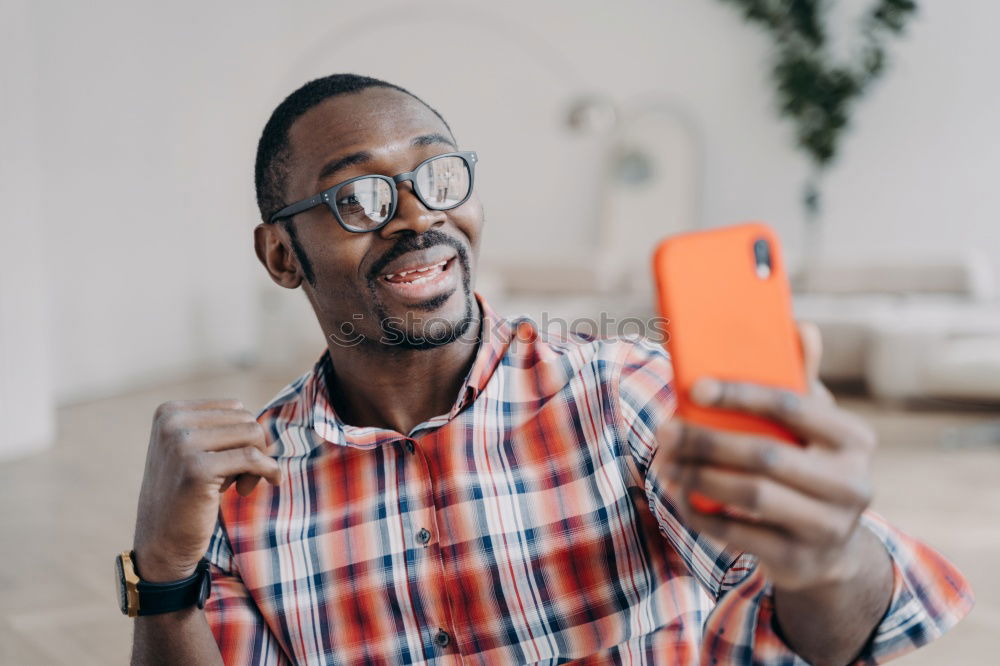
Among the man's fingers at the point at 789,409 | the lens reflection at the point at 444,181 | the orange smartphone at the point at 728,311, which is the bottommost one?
the man's fingers at the point at 789,409

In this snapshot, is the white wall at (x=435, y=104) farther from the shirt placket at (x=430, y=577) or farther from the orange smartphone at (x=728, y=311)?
the orange smartphone at (x=728, y=311)

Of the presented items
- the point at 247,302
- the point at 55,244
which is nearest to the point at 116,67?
the point at 55,244

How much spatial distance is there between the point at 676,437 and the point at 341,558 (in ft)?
2.08

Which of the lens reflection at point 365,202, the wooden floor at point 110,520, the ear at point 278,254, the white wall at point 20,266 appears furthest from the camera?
the white wall at point 20,266

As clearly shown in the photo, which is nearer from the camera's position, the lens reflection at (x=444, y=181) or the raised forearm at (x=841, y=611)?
the raised forearm at (x=841, y=611)

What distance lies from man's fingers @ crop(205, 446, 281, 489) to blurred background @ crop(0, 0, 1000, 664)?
2461 millimetres

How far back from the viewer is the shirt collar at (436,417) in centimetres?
111

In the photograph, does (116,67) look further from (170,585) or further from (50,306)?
(170,585)

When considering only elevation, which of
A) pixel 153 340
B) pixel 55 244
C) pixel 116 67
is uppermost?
pixel 116 67

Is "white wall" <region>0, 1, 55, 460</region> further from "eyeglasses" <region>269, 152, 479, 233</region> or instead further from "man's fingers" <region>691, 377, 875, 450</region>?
"man's fingers" <region>691, 377, 875, 450</region>

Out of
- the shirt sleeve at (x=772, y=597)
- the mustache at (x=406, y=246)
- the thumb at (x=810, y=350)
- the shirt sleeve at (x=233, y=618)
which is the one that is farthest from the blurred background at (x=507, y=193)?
the thumb at (x=810, y=350)

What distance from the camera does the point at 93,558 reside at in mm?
2834

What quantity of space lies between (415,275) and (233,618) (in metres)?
0.49

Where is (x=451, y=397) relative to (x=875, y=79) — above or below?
below
